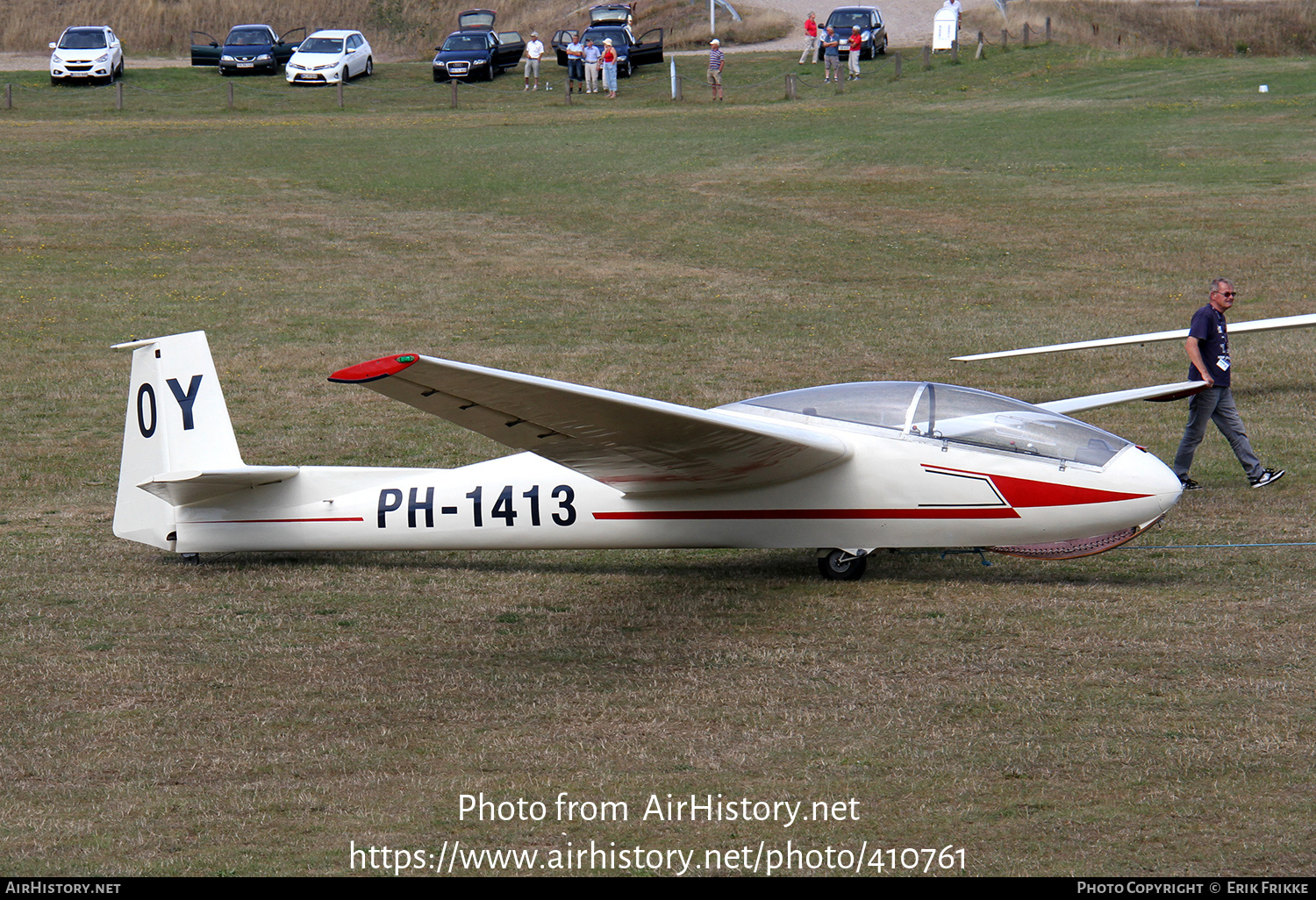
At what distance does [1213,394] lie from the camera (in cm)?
1263

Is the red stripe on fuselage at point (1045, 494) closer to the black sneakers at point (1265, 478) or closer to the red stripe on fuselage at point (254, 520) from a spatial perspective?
the black sneakers at point (1265, 478)

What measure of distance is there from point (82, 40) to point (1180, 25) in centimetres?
4274

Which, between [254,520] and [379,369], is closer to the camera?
[379,369]

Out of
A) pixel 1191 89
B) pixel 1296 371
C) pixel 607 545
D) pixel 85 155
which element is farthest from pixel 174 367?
pixel 1191 89

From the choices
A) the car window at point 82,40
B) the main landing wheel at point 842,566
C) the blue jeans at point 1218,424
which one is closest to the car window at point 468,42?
the car window at point 82,40

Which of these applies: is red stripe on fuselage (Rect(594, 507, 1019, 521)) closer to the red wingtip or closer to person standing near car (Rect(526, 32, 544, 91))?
the red wingtip

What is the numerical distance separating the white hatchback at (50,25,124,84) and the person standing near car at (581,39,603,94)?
17369 millimetres

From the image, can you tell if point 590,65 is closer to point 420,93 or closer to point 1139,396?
point 420,93

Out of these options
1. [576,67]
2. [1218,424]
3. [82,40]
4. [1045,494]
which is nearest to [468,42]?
[576,67]

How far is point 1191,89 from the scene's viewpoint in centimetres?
4019

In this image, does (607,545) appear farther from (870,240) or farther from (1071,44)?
(1071,44)

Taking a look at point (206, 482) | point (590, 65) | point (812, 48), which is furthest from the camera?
point (812, 48)

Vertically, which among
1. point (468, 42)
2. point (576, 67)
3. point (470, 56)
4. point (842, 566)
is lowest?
point (842, 566)

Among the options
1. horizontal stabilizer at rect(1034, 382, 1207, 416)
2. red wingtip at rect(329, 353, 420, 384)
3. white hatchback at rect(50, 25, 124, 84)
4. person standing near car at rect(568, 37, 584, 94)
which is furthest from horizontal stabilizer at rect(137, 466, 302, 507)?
white hatchback at rect(50, 25, 124, 84)
